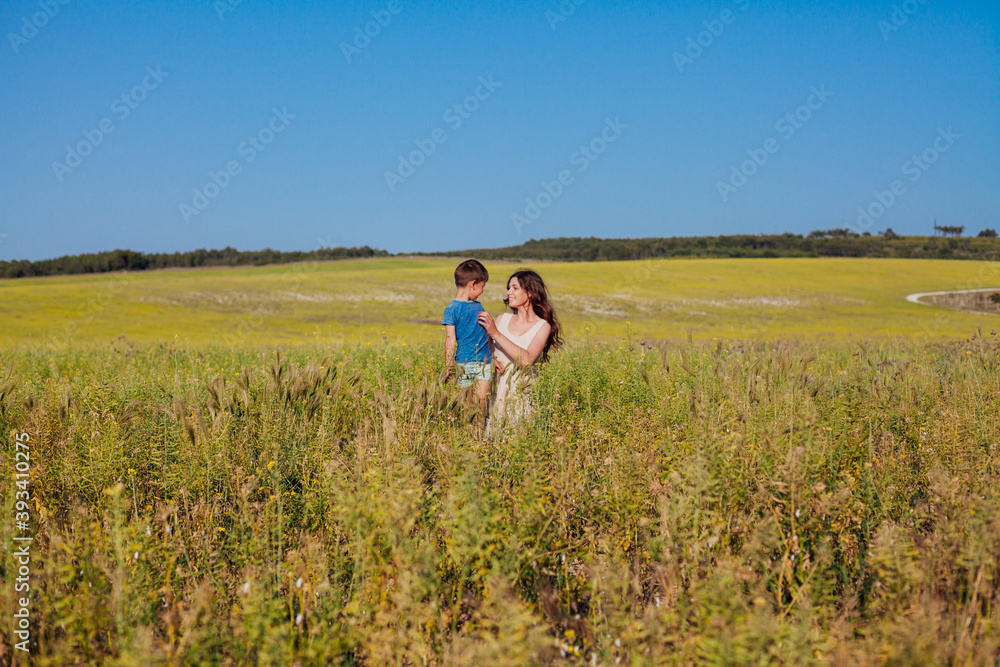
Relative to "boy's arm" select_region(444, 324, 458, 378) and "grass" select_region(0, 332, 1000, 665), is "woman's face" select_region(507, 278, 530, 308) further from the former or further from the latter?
"grass" select_region(0, 332, 1000, 665)

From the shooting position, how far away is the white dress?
3557 millimetres

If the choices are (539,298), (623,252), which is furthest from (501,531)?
(623,252)

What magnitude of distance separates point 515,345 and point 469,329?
55 centimetres

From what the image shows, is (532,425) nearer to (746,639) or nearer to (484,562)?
(484,562)

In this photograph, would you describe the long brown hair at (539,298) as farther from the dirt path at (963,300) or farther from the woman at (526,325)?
the dirt path at (963,300)

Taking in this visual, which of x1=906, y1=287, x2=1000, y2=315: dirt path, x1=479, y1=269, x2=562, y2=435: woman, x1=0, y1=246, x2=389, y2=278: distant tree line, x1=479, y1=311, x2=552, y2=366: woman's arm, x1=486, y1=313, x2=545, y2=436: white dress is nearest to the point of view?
x1=486, y1=313, x2=545, y2=436: white dress

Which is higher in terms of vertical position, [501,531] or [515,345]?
[515,345]

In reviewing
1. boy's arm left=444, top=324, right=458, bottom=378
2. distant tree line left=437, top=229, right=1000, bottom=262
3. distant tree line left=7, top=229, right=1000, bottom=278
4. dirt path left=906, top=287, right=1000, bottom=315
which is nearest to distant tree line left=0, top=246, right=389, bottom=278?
distant tree line left=7, top=229, right=1000, bottom=278

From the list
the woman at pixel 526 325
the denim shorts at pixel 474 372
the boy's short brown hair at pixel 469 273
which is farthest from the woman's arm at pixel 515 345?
the boy's short brown hair at pixel 469 273

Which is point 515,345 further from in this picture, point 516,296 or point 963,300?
point 963,300

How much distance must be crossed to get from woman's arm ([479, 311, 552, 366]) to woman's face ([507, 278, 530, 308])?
0.29m

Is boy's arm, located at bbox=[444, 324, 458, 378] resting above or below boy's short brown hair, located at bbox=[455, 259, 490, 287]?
below

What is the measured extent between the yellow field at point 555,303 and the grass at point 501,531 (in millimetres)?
10570

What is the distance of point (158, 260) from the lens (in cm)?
7569
